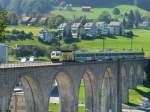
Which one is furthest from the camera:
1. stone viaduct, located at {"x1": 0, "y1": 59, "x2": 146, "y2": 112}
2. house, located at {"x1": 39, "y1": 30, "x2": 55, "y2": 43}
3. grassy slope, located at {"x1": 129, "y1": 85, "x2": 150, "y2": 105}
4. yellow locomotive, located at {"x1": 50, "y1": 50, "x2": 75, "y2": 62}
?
house, located at {"x1": 39, "y1": 30, "x2": 55, "y2": 43}

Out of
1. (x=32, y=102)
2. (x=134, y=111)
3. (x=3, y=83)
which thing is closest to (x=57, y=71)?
(x=32, y=102)

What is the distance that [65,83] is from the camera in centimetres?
7750

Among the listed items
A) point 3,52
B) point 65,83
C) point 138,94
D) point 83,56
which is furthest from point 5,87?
point 138,94

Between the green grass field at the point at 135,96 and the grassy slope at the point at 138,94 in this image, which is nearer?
the green grass field at the point at 135,96

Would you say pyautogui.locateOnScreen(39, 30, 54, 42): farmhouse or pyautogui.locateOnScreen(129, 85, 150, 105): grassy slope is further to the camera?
pyautogui.locateOnScreen(39, 30, 54, 42): farmhouse

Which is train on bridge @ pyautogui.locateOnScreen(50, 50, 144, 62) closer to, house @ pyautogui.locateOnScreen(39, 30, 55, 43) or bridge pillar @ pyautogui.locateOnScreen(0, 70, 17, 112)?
bridge pillar @ pyautogui.locateOnScreen(0, 70, 17, 112)

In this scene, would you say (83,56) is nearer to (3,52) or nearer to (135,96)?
(3,52)

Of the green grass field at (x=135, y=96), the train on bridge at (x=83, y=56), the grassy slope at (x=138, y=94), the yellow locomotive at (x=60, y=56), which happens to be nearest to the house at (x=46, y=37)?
the green grass field at (x=135, y=96)

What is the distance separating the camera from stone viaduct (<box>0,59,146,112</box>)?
56812 millimetres

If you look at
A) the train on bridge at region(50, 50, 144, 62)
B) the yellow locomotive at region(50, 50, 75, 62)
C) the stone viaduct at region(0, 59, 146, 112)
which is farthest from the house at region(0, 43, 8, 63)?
the train on bridge at region(50, 50, 144, 62)

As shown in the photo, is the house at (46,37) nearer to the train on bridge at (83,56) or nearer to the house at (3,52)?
the train on bridge at (83,56)

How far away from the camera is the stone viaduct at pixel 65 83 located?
5681 cm

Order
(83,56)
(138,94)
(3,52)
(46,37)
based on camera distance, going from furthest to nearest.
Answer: (46,37) → (138,94) → (83,56) → (3,52)

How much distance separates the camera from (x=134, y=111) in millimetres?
108312
